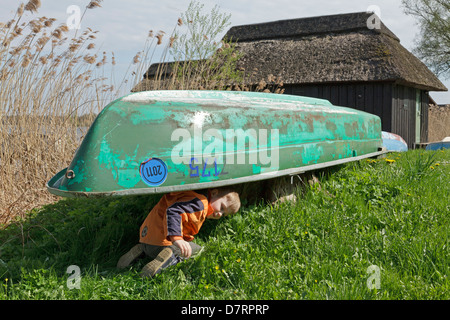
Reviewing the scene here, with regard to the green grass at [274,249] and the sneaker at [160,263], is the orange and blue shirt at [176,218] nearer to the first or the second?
the sneaker at [160,263]

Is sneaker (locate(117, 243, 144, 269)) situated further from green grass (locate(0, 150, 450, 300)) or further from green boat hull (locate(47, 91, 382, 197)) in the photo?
green boat hull (locate(47, 91, 382, 197))

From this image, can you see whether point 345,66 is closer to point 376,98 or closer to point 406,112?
point 376,98

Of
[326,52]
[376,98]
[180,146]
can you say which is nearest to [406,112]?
[376,98]

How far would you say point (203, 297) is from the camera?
2.77m

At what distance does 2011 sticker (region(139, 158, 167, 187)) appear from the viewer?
2982 mm

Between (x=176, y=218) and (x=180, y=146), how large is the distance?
0.53m

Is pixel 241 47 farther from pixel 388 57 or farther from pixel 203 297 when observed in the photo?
pixel 203 297

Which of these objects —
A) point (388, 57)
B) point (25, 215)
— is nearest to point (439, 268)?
point (25, 215)

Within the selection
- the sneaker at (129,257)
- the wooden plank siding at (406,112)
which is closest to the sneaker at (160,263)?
the sneaker at (129,257)

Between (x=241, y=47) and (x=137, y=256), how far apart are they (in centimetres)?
1421

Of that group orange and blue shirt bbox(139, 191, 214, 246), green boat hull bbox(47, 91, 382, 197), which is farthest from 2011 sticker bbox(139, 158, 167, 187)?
orange and blue shirt bbox(139, 191, 214, 246)

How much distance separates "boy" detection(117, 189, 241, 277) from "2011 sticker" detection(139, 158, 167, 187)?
237 millimetres

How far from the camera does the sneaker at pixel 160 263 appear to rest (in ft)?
10.0

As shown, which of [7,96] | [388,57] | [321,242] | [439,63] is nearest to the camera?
[321,242]
